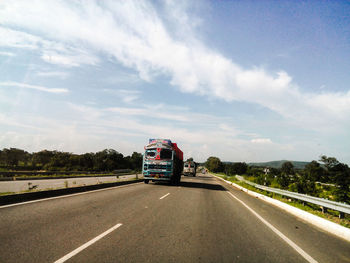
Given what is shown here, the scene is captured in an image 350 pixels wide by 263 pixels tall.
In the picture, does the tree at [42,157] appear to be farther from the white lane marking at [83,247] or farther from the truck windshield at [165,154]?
the white lane marking at [83,247]

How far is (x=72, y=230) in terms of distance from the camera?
16.8ft

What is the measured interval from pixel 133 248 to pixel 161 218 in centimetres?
274

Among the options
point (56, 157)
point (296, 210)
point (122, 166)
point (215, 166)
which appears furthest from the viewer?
point (215, 166)

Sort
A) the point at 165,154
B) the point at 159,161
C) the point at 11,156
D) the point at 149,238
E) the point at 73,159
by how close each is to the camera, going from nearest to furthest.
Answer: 1. the point at 149,238
2. the point at 159,161
3. the point at 165,154
4. the point at 73,159
5. the point at 11,156

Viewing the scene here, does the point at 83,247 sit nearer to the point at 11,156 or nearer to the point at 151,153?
Answer: the point at 151,153

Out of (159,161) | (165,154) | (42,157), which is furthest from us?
(42,157)

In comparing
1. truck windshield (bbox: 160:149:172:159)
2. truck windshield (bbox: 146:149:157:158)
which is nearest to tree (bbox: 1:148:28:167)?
truck windshield (bbox: 146:149:157:158)

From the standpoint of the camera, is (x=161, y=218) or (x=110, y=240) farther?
(x=161, y=218)

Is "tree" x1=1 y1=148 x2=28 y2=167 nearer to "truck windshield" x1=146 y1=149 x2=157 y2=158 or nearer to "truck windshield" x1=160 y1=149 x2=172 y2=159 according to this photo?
"truck windshield" x1=146 y1=149 x2=157 y2=158

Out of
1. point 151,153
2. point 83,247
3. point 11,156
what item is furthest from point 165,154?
point 11,156

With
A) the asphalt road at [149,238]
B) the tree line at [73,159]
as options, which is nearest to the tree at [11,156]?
the tree line at [73,159]

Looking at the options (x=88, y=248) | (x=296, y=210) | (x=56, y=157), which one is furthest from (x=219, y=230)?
(x=56, y=157)

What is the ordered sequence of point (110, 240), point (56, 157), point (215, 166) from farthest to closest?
point (215, 166) < point (56, 157) < point (110, 240)

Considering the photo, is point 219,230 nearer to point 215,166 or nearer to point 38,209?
point 38,209
